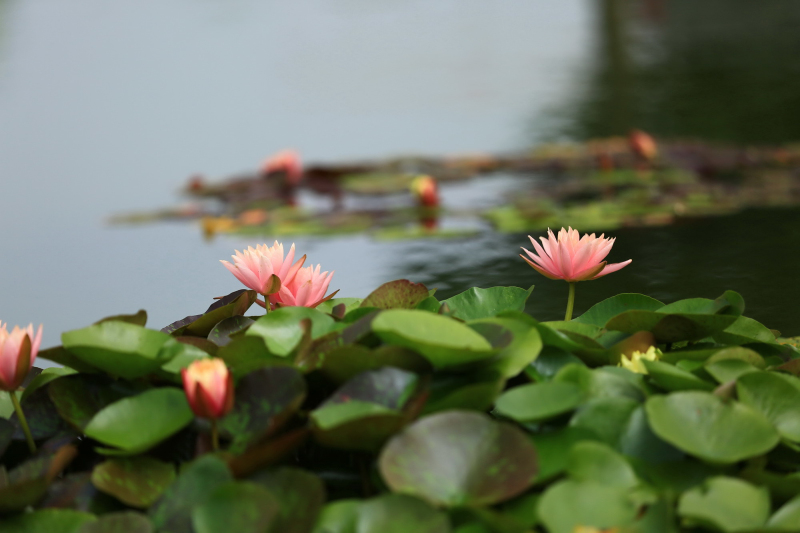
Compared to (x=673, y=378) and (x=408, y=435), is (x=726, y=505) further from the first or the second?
(x=408, y=435)

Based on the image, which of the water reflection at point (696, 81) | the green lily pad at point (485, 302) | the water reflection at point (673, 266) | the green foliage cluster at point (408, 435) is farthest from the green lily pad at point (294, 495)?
the water reflection at point (696, 81)

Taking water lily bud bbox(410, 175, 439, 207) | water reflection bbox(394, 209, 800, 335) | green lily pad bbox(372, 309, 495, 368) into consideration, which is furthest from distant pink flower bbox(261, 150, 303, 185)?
green lily pad bbox(372, 309, 495, 368)

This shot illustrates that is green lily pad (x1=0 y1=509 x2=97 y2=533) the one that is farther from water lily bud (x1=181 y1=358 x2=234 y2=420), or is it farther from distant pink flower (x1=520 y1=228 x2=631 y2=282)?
distant pink flower (x1=520 y1=228 x2=631 y2=282)

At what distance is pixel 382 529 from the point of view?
606 millimetres

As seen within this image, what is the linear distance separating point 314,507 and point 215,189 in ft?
13.3

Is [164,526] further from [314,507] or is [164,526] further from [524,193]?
[524,193]

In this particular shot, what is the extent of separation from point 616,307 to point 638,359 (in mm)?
180

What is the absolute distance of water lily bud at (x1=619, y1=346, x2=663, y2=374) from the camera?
33.9 inches

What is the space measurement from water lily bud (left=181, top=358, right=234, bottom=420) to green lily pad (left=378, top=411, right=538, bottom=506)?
16cm

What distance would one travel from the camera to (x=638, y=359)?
2.84 ft

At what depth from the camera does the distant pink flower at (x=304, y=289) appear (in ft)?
3.25

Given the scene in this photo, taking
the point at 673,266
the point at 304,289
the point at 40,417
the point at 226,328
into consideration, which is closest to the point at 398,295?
the point at 304,289

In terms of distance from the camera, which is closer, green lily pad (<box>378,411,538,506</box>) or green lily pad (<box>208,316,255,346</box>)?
green lily pad (<box>378,411,538,506</box>)

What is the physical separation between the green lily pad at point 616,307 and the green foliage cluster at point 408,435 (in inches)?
4.7
